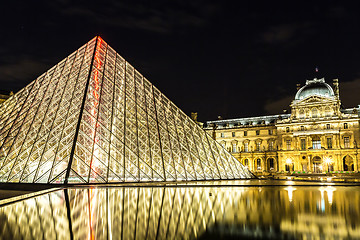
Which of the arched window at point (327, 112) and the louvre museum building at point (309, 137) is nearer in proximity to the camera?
the louvre museum building at point (309, 137)

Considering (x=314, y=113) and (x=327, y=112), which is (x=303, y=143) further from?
(x=327, y=112)

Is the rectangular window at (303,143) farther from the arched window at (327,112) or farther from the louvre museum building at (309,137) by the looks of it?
the arched window at (327,112)

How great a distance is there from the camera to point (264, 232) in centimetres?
527

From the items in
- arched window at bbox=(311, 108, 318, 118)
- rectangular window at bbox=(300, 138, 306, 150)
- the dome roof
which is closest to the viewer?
the dome roof

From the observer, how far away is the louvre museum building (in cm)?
5391

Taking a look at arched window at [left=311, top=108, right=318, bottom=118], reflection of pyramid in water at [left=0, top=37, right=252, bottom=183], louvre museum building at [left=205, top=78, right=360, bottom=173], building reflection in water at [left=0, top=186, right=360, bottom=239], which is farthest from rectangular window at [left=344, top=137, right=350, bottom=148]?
building reflection in water at [left=0, top=186, right=360, bottom=239]

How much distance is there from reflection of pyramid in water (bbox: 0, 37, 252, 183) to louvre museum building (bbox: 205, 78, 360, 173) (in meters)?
33.9

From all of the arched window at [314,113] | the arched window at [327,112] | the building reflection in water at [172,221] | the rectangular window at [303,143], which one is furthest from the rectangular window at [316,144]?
the building reflection in water at [172,221]

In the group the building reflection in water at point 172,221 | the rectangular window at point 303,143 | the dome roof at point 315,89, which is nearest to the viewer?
the building reflection in water at point 172,221

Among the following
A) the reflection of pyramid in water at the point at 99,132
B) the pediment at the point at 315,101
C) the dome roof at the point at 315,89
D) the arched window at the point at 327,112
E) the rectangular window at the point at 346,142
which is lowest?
the reflection of pyramid in water at the point at 99,132

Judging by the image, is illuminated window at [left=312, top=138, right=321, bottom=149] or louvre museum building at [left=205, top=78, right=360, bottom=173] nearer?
louvre museum building at [left=205, top=78, right=360, bottom=173]

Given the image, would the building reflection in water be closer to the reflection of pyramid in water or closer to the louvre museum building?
the reflection of pyramid in water

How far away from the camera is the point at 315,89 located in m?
56.5

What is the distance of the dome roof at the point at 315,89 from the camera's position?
55.8m
